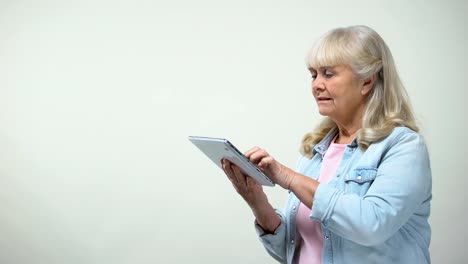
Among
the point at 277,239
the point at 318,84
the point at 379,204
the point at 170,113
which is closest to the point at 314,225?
the point at 277,239

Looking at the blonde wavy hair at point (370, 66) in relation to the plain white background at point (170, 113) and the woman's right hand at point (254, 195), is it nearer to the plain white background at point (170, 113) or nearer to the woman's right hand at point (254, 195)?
the woman's right hand at point (254, 195)

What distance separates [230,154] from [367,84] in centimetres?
43

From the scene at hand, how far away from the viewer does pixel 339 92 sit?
1346 mm

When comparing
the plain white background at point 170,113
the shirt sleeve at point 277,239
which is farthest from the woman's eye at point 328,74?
the plain white background at point 170,113

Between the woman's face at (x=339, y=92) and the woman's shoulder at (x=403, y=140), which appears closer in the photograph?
the woman's shoulder at (x=403, y=140)

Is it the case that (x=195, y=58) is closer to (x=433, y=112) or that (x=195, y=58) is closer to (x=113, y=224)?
(x=113, y=224)

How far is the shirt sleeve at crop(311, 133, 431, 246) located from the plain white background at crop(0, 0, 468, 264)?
129 centimetres

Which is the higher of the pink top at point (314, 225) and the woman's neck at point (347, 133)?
the woman's neck at point (347, 133)

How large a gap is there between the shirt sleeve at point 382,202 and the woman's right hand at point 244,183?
0.26 metres

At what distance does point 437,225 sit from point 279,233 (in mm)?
1326

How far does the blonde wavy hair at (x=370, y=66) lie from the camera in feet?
4.33

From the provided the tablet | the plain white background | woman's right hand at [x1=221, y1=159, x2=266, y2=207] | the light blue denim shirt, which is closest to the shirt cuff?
the light blue denim shirt

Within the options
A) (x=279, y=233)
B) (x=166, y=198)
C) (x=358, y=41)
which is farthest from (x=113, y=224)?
(x=358, y=41)

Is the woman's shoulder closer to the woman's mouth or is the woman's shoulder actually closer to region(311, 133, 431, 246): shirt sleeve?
region(311, 133, 431, 246): shirt sleeve
